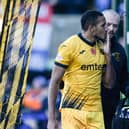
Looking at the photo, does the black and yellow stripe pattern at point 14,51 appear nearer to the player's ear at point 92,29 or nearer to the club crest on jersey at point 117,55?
the player's ear at point 92,29

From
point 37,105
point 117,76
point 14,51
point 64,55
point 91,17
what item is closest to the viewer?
point 14,51

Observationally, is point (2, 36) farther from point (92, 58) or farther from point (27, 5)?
point (92, 58)

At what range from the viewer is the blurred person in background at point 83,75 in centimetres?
937

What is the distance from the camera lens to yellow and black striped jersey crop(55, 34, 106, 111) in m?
9.37

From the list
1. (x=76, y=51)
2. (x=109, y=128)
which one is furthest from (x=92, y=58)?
(x=109, y=128)

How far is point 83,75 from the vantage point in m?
9.47

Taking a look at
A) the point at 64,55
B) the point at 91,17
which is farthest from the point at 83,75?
the point at 91,17

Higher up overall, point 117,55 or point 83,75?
point 117,55

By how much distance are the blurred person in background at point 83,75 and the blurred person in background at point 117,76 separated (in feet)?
0.31

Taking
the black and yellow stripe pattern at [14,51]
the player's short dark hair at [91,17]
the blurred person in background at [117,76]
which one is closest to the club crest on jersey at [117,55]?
the blurred person in background at [117,76]

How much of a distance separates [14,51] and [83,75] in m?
1.02

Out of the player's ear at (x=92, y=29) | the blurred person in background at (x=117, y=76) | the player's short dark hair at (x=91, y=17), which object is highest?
the player's short dark hair at (x=91, y=17)

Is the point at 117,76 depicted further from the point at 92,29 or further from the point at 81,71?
the point at 92,29

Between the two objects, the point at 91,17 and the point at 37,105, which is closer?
the point at 91,17
